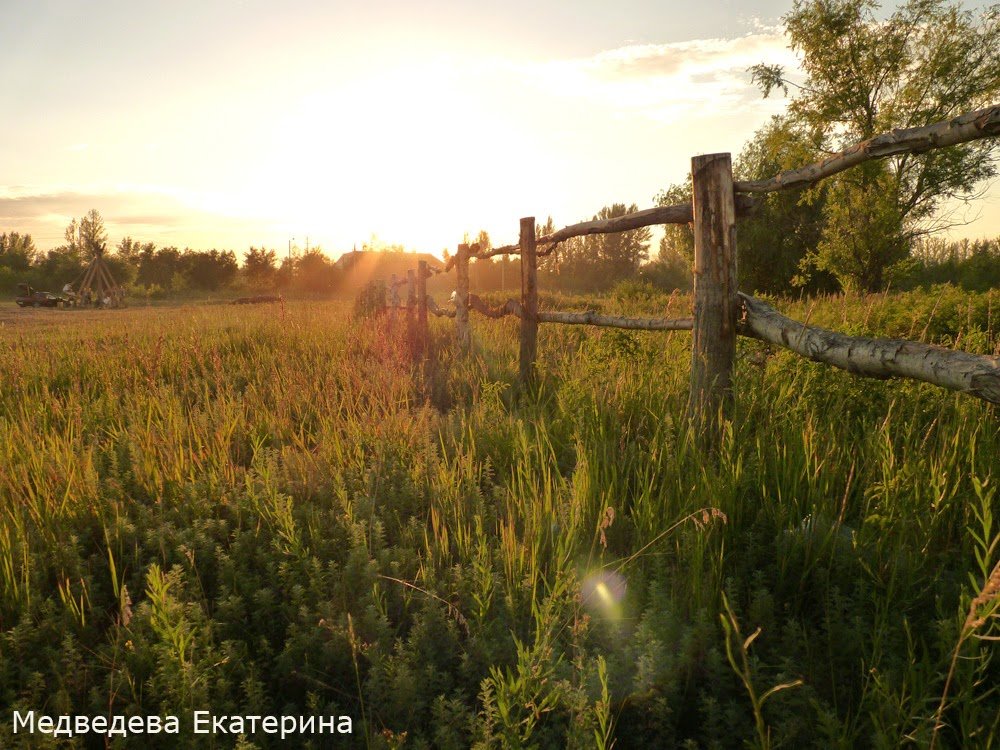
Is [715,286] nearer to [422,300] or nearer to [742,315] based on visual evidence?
[742,315]

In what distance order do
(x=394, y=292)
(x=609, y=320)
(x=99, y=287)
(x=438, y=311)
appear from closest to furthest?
(x=609, y=320), (x=438, y=311), (x=394, y=292), (x=99, y=287)

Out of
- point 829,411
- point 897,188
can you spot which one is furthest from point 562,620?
point 897,188

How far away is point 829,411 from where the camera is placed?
3.42 meters

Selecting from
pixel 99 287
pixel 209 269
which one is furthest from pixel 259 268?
pixel 99 287

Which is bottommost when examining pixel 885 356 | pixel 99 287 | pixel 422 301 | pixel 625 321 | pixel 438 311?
pixel 885 356

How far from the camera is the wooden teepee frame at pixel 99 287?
32812 mm

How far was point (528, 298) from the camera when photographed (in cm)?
577

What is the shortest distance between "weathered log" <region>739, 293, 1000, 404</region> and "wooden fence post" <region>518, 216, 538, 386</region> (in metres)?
2.65

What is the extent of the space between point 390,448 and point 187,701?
198cm

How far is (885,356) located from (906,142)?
91 centimetres

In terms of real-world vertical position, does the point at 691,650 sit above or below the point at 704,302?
below

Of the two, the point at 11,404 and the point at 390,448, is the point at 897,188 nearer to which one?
the point at 390,448

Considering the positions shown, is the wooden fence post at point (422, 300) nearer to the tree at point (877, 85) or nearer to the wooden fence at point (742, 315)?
the wooden fence at point (742, 315)

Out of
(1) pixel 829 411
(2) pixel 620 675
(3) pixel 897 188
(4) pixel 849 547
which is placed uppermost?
(3) pixel 897 188
